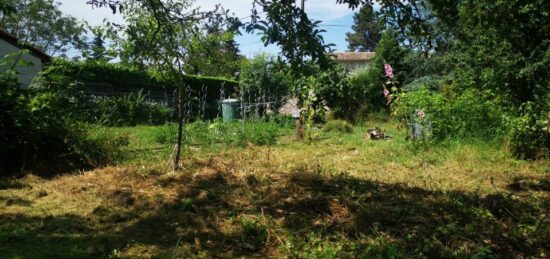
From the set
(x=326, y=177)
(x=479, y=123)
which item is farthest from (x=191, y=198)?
(x=479, y=123)

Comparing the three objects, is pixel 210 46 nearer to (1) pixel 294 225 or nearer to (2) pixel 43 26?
(1) pixel 294 225

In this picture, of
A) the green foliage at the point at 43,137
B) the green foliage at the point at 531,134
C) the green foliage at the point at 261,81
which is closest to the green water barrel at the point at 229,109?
the green foliage at the point at 261,81

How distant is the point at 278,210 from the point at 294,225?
0.38 m

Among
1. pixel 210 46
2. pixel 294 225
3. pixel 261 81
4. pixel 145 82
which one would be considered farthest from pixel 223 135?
pixel 261 81

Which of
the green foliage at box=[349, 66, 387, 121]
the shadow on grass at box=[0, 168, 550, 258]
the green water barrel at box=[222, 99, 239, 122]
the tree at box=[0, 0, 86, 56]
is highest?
the tree at box=[0, 0, 86, 56]

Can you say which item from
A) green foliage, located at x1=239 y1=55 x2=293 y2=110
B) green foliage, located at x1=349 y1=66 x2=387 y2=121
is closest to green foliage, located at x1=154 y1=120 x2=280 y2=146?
green foliage, located at x1=349 y1=66 x2=387 y2=121

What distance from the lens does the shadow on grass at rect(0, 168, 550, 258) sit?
133 inches

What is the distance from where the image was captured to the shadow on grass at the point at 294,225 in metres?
3.37

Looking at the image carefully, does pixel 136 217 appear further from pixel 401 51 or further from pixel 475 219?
pixel 401 51

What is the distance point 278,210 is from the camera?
13.5 feet

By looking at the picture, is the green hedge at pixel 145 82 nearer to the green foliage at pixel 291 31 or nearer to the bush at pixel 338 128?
the bush at pixel 338 128

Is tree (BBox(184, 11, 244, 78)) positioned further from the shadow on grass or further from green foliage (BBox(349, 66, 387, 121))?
green foliage (BBox(349, 66, 387, 121))

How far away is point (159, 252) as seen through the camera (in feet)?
10.9

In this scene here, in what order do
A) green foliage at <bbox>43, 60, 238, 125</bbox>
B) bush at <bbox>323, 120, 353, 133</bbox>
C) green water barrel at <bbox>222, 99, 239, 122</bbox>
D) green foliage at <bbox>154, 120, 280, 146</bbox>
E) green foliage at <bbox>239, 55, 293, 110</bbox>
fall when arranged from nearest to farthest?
green foliage at <bbox>154, 120, 280, 146</bbox>
bush at <bbox>323, 120, 353, 133</bbox>
green foliage at <bbox>43, 60, 238, 125</bbox>
green water barrel at <bbox>222, 99, 239, 122</bbox>
green foliage at <bbox>239, 55, 293, 110</bbox>
